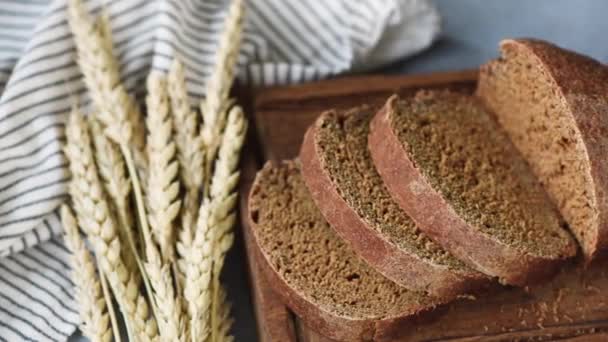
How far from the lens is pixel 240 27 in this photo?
3.17m

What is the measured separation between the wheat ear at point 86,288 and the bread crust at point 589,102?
4.94ft

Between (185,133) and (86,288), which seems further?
(185,133)

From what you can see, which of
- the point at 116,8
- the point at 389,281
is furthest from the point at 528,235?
the point at 116,8

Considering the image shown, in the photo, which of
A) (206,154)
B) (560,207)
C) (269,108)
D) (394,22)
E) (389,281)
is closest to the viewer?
(389,281)

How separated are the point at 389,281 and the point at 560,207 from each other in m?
0.63

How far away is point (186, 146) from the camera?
3.01 metres

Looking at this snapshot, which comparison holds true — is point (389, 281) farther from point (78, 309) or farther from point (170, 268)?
point (78, 309)

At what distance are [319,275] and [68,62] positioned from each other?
4.13 ft

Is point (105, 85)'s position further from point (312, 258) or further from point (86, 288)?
point (312, 258)

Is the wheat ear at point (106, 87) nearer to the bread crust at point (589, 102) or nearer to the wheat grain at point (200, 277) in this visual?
the wheat grain at point (200, 277)

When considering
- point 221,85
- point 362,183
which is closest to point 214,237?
point 362,183

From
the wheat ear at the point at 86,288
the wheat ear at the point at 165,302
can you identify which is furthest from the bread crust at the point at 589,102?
the wheat ear at the point at 86,288

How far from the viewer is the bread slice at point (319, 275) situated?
2541 millimetres

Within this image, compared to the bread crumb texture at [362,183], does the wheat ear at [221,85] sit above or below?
above
